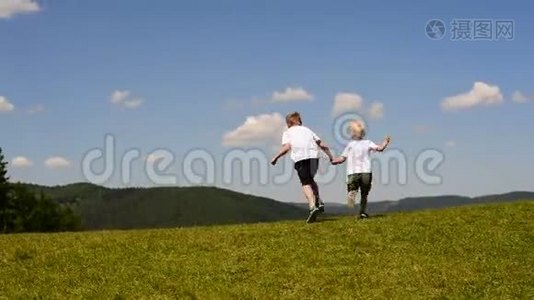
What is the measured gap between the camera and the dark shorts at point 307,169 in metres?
22.3

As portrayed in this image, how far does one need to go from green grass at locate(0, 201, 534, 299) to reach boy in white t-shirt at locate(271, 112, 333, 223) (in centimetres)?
106

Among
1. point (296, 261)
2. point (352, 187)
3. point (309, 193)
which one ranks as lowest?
point (296, 261)

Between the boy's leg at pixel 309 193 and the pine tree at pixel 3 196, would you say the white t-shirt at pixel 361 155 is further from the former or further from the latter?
the pine tree at pixel 3 196

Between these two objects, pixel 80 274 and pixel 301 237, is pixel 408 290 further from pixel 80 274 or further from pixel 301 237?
pixel 80 274

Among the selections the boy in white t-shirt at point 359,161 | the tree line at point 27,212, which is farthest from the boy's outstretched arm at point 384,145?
the tree line at point 27,212

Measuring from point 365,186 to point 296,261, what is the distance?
629 cm

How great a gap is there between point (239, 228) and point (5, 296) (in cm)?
817

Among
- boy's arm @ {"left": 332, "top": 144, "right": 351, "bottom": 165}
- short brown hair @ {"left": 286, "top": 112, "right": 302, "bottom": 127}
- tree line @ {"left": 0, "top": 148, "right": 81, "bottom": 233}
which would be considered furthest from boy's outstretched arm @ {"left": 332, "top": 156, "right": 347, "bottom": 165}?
tree line @ {"left": 0, "top": 148, "right": 81, "bottom": 233}

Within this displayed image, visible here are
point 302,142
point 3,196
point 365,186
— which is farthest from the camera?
point 3,196

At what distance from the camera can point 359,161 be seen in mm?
22359

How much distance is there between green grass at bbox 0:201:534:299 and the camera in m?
15.1

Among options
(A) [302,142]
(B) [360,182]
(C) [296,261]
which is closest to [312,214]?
(B) [360,182]

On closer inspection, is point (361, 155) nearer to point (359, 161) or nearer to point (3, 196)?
point (359, 161)

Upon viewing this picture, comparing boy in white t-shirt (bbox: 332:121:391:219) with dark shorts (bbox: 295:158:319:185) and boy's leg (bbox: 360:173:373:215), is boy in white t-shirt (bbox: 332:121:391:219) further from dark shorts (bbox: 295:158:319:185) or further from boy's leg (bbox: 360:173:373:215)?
dark shorts (bbox: 295:158:319:185)
